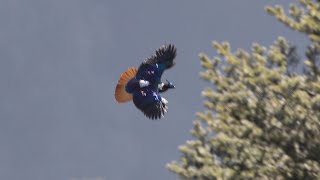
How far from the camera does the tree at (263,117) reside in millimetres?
10000

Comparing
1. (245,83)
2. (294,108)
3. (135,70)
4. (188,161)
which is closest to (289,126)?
(294,108)

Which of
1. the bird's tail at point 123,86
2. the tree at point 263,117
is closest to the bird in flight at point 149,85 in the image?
the bird's tail at point 123,86

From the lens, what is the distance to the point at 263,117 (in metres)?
10.3

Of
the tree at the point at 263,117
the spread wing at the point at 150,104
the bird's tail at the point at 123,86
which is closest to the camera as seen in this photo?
the tree at the point at 263,117

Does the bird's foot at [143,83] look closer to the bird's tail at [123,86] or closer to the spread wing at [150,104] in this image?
the spread wing at [150,104]

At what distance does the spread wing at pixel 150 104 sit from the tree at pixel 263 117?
6316 millimetres

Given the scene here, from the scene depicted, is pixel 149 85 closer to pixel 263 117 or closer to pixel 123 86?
pixel 123 86

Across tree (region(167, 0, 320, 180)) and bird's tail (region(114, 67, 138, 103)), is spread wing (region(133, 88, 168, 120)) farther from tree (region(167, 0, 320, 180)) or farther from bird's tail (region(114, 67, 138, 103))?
tree (region(167, 0, 320, 180))

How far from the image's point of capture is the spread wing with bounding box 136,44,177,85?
17375 mm

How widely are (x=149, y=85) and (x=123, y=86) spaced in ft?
2.34

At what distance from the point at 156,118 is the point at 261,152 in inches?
301

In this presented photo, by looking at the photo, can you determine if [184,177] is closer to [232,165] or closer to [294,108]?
[232,165]

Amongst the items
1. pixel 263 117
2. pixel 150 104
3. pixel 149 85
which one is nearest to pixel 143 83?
pixel 149 85

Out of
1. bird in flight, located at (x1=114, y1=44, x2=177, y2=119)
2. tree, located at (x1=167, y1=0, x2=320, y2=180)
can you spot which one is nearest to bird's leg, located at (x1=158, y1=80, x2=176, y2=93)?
bird in flight, located at (x1=114, y1=44, x2=177, y2=119)
